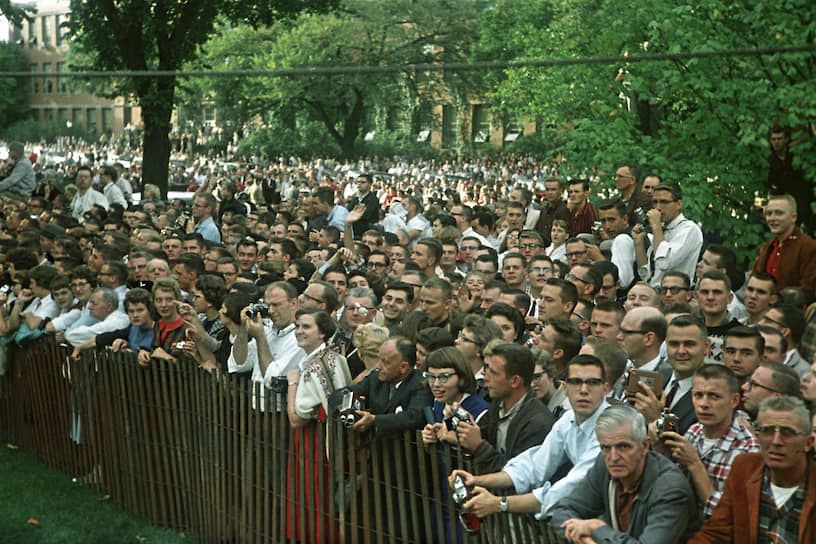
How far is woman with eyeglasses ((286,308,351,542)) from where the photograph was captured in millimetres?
6148

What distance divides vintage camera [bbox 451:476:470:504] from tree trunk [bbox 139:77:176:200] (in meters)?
18.6

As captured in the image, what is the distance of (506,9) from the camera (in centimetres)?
5244

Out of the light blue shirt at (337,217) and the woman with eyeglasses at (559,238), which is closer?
the woman with eyeglasses at (559,238)

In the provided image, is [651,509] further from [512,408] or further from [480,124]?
[480,124]

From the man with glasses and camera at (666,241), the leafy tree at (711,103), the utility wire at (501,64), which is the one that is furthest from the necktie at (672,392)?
the leafy tree at (711,103)

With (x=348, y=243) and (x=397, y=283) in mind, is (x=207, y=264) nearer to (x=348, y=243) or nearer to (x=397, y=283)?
(x=348, y=243)

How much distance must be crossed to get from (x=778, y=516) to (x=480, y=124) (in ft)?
207

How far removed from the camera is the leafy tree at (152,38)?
2211cm

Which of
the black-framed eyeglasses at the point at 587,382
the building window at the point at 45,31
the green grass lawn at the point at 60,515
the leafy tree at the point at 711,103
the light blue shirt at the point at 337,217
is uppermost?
the building window at the point at 45,31

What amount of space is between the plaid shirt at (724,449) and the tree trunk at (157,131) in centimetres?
1901

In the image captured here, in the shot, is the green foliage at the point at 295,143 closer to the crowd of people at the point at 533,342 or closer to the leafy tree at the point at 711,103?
the leafy tree at the point at 711,103

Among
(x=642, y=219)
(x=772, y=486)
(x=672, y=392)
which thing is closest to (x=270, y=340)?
(x=672, y=392)

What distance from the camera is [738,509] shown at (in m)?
4.35

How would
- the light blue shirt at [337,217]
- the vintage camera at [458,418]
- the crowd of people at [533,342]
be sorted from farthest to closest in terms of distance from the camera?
the light blue shirt at [337,217] → the vintage camera at [458,418] → the crowd of people at [533,342]
